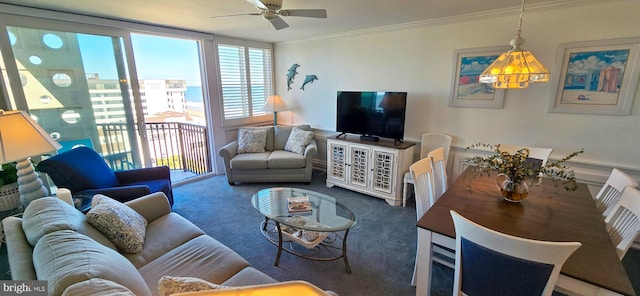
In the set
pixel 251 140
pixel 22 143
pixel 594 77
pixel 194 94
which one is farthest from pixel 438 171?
pixel 194 94

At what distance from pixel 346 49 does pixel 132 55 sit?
9.76ft

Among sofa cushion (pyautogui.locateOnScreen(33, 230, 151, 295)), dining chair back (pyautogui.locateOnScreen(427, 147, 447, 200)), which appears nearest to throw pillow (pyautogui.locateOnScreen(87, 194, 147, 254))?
sofa cushion (pyautogui.locateOnScreen(33, 230, 151, 295))

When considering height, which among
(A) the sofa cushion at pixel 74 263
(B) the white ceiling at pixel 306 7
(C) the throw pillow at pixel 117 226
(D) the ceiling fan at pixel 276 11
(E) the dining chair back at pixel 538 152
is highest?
(B) the white ceiling at pixel 306 7

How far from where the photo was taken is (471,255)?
127 centimetres

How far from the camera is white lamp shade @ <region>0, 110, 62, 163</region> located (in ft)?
5.87

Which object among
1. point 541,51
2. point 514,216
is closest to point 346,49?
point 541,51

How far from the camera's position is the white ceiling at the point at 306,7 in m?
2.52

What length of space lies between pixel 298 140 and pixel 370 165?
133cm

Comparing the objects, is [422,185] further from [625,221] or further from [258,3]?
[258,3]

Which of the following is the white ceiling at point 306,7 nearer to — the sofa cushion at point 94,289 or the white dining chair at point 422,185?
the white dining chair at point 422,185

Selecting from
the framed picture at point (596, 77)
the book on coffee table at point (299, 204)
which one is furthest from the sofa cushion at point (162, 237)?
the framed picture at point (596, 77)

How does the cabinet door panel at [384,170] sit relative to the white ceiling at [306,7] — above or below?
below

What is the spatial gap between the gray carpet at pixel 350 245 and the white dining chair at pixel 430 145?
23 cm

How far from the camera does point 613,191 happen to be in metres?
1.90
